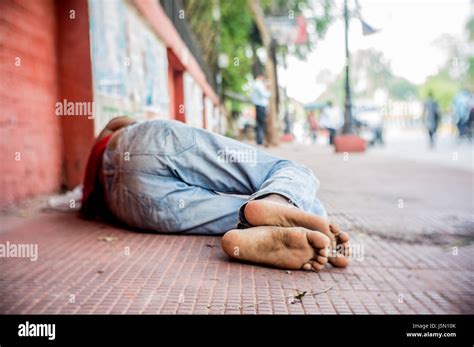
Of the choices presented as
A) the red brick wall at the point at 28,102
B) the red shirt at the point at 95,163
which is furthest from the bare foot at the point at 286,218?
the red brick wall at the point at 28,102

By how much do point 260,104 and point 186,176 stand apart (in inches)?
18.1

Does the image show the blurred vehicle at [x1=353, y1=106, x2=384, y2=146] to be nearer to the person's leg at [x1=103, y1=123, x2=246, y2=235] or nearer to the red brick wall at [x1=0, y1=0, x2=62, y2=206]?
the red brick wall at [x1=0, y1=0, x2=62, y2=206]

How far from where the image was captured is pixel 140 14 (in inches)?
168

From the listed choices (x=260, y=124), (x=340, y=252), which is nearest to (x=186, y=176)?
(x=260, y=124)

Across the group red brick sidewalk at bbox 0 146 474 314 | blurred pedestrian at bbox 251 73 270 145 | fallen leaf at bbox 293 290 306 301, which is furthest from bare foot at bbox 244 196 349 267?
blurred pedestrian at bbox 251 73 270 145

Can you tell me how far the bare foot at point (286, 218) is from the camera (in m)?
1.75

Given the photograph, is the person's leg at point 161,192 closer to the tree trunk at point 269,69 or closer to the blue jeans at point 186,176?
the blue jeans at point 186,176

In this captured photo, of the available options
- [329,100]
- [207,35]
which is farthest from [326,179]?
[207,35]

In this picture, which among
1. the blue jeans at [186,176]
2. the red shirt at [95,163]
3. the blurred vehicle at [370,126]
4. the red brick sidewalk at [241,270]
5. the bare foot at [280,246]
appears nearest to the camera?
the red brick sidewalk at [241,270]

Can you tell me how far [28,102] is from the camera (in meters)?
3.17

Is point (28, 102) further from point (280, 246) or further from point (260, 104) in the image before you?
point (280, 246)

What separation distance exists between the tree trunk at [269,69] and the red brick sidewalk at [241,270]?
11 centimetres

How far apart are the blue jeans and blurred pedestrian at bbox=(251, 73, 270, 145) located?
82 mm
